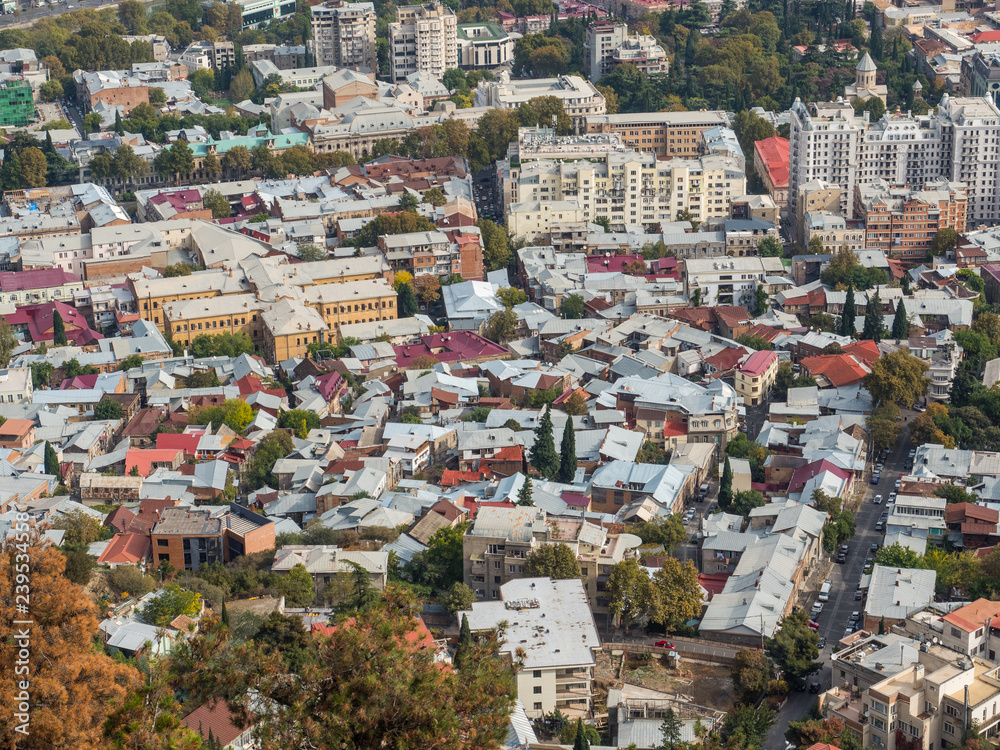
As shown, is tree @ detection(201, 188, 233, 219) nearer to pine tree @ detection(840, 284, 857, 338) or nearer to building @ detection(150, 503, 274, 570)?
pine tree @ detection(840, 284, 857, 338)

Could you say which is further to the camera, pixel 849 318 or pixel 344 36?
pixel 344 36

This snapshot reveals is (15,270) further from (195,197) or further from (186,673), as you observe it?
(186,673)

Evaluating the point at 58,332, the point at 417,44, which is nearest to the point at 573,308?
the point at 58,332

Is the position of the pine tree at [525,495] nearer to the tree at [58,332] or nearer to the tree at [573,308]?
the tree at [573,308]

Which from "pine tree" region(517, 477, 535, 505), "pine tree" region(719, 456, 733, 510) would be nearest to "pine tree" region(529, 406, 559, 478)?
"pine tree" region(517, 477, 535, 505)

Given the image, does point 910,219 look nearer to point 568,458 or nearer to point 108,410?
point 568,458
